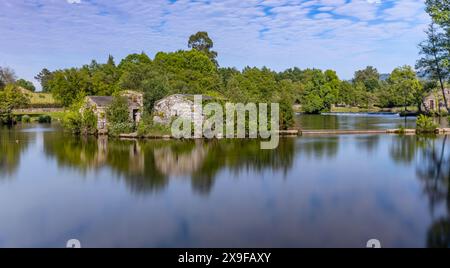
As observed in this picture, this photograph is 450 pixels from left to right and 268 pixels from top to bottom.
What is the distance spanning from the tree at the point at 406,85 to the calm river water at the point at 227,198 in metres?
31.6

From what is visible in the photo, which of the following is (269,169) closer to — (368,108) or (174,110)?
(174,110)

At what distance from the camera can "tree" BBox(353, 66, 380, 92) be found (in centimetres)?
6769

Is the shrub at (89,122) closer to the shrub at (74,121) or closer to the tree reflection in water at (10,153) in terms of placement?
the shrub at (74,121)

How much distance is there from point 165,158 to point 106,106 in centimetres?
963

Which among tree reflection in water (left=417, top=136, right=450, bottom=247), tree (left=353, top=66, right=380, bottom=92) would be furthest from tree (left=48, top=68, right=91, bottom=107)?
tree (left=353, top=66, right=380, bottom=92)

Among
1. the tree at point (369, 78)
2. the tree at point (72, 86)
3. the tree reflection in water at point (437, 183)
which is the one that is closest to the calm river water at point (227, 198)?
the tree reflection in water at point (437, 183)

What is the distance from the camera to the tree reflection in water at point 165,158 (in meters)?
10.4

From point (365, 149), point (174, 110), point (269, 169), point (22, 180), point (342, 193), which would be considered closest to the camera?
point (342, 193)

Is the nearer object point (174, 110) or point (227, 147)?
point (227, 147)

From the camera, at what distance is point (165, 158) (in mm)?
13414

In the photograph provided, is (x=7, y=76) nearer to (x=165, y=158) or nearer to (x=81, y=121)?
(x=81, y=121)

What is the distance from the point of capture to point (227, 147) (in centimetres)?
1605
